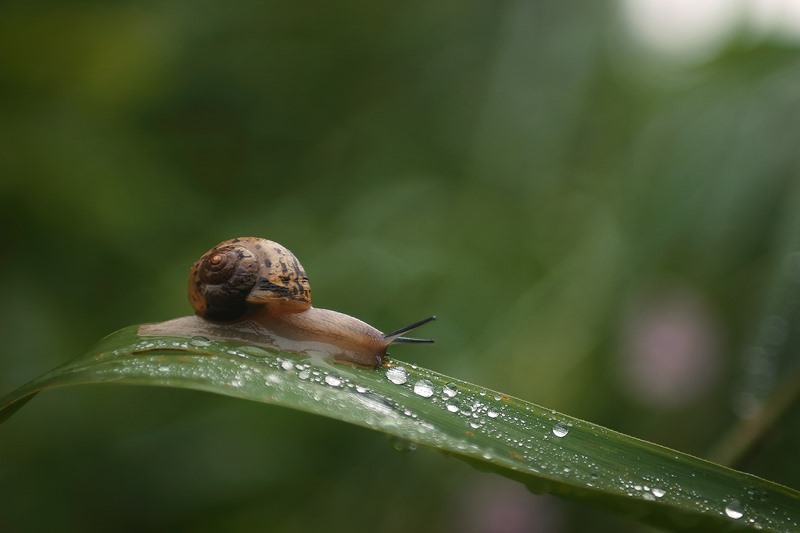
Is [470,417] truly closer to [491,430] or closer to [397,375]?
[491,430]

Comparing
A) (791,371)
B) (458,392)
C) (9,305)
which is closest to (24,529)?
(9,305)

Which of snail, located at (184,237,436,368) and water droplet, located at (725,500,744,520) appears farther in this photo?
snail, located at (184,237,436,368)

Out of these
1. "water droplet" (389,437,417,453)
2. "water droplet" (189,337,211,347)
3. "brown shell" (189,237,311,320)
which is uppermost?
"brown shell" (189,237,311,320)

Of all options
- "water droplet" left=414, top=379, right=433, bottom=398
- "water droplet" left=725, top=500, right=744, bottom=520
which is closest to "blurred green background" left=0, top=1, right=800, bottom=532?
"water droplet" left=725, top=500, right=744, bottom=520

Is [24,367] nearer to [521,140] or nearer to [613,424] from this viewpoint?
[613,424]

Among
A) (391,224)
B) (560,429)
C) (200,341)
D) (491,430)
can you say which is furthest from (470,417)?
(391,224)

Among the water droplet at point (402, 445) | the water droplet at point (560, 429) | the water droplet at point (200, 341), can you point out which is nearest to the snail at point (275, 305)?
the water droplet at point (200, 341)

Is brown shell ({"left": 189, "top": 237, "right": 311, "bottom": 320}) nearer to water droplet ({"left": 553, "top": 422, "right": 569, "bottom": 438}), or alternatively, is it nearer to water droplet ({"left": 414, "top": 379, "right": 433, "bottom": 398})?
water droplet ({"left": 414, "top": 379, "right": 433, "bottom": 398})
